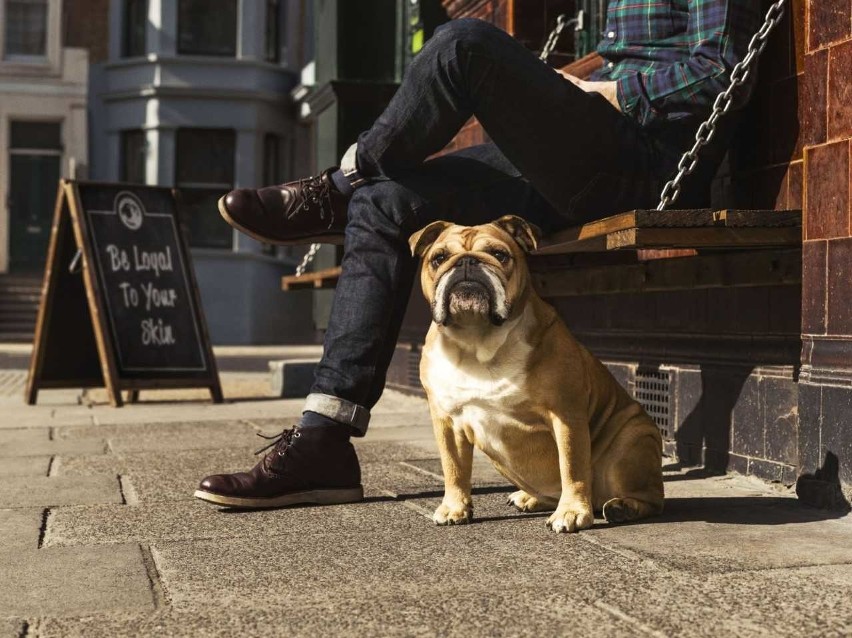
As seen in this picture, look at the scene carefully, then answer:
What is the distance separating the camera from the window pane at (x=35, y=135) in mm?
21781

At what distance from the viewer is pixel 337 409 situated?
12.1 ft

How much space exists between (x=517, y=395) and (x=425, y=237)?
0.54m

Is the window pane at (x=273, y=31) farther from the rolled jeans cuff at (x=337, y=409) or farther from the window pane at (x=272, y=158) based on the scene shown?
the rolled jeans cuff at (x=337, y=409)

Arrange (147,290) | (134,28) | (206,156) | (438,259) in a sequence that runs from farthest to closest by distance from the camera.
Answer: (134,28)
(206,156)
(147,290)
(438,259)

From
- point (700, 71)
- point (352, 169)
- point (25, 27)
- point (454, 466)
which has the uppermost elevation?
point (25, 27)

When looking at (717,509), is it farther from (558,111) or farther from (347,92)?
(347,92)

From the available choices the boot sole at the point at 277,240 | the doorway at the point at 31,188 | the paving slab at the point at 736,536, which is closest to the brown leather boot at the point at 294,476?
the boot sole at the point at 277,240

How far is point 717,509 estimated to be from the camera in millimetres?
3643

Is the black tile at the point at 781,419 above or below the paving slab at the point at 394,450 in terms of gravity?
above

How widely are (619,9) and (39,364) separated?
516 centimetres

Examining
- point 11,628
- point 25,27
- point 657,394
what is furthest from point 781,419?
point 25,27

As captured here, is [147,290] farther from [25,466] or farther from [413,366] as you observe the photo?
[25,466]

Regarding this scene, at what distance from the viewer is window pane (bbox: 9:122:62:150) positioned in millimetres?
21781

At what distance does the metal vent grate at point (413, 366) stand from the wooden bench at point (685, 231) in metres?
4.41
